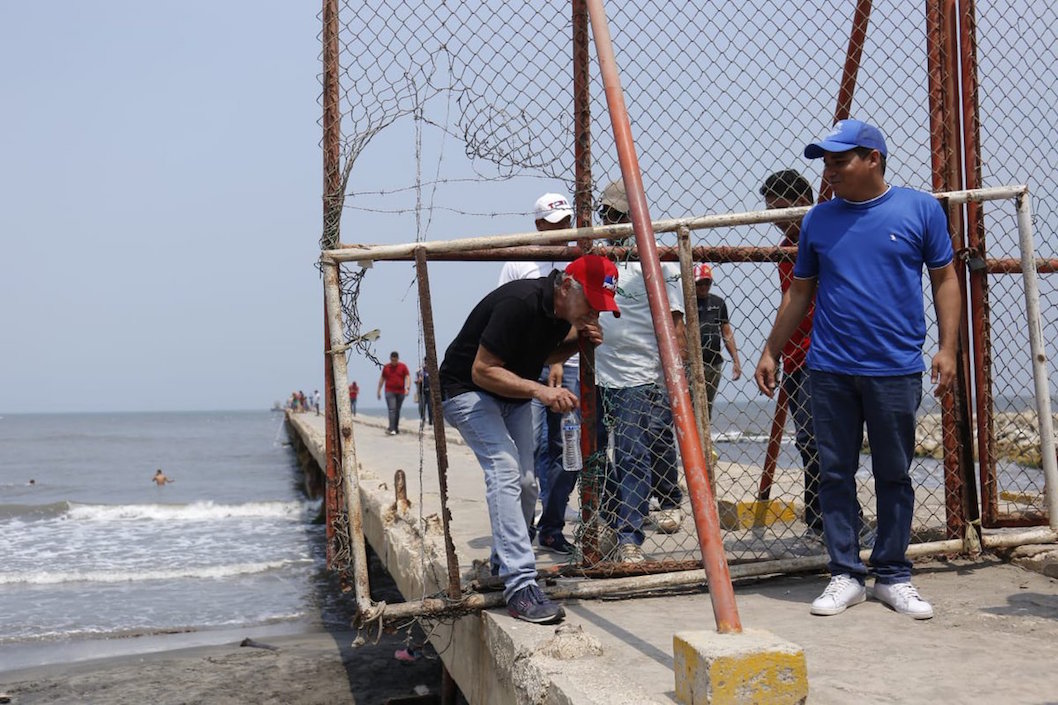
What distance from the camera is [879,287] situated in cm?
378

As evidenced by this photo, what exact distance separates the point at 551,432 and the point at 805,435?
1.44 m

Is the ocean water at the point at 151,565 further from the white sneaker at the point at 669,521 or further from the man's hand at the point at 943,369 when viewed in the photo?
the man's hand at the point at 943,369

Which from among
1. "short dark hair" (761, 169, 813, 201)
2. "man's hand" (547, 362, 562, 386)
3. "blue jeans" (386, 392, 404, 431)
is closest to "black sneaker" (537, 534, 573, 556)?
"man's hand" (547, 362, 562, 386)

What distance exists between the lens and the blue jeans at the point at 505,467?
12.1ft

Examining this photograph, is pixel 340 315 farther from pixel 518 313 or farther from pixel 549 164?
pixel 549 164

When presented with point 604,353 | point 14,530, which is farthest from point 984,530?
point 14,530

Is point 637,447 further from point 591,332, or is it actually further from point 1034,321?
point 1034,321

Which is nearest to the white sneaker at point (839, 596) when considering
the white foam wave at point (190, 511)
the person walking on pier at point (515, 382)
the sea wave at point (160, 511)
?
the person walking on pier at point (515, 382)

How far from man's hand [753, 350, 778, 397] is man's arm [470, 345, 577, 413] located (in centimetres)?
83

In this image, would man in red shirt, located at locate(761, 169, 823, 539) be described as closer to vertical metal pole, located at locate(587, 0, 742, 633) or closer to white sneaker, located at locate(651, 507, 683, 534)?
white sneaker, located at locate(651, 507, 683, 534)

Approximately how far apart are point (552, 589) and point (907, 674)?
1.51 metres

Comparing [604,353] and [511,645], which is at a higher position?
[604,353]

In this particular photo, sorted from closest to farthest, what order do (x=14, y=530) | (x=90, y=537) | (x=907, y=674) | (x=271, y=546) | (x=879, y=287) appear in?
(x=907, y=674)
(x=879, y=287)
(x=271, y=546)
(x=90, y=537)
(x=14, y=530)

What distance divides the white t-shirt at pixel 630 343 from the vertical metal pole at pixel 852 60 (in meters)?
1.04
